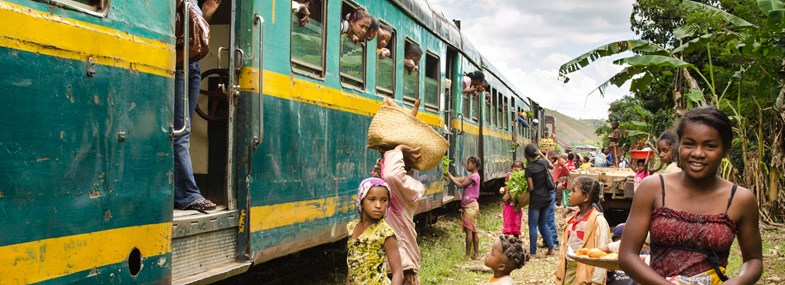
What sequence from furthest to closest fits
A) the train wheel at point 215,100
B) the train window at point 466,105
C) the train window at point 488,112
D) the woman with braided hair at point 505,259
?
the train window at point 488,112
the train window at point 466,105
the train wheel at point 215,100
the woman with braided hair at point 505,259

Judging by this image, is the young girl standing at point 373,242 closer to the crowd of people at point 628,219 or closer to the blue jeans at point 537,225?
the crowd of people at point 628,219

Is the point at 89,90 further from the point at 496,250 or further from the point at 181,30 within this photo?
the point at 496,250

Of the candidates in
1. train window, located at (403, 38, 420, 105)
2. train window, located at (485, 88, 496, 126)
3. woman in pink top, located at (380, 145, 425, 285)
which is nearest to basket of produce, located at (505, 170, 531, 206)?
train window, located at (403, 38, 420, 105)

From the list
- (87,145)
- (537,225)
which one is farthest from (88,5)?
(537,225)

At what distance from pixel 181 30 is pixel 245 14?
64cm

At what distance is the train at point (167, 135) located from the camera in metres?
3.13

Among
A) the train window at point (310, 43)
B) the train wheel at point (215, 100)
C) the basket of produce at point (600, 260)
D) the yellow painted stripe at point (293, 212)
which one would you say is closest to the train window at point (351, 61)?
the train window at point (310, 43)

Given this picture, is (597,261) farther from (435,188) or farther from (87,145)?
(435,188)

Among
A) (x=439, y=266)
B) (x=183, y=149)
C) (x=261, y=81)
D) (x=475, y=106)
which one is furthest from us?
(x=475, y=106)

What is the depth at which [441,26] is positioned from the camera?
10812 millimetres

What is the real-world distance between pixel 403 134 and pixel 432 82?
5.95 metres

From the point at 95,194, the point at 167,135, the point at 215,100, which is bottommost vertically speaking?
the point at 95,194

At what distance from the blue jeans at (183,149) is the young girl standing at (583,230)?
2475 mm

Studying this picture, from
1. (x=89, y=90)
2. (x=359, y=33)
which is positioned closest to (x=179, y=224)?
(x=89, y=90)
